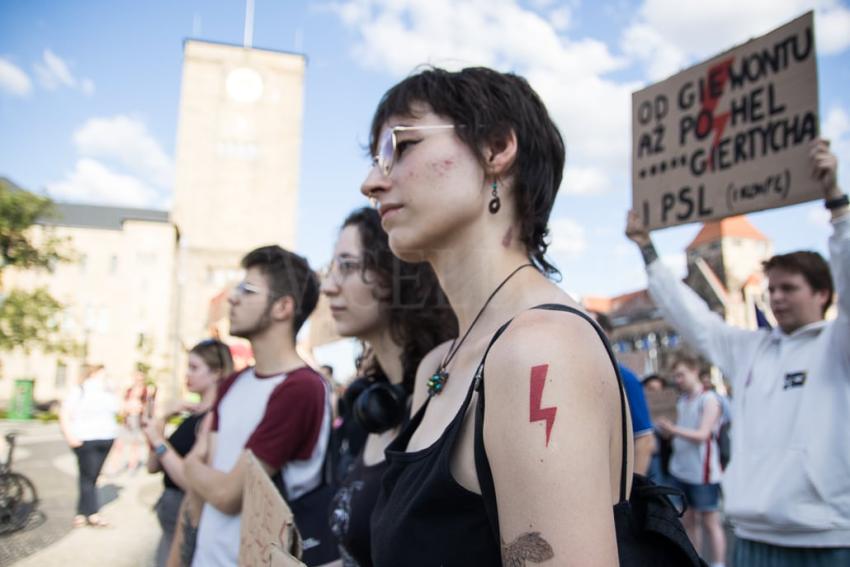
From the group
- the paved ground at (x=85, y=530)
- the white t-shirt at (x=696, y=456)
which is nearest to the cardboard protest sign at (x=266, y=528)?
the paved ground at (x=85, y=530)

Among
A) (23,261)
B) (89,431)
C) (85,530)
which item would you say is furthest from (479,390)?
(23,261)

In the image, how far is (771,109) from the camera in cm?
338

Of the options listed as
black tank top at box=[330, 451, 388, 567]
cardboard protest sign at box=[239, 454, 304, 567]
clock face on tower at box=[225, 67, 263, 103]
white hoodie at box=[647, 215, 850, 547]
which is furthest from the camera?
clock face on tower at box=[225, 67, 263, 103]

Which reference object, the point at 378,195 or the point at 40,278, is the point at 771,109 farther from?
the point at 40,278

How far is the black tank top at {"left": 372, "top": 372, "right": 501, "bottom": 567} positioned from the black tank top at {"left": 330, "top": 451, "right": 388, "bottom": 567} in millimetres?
528

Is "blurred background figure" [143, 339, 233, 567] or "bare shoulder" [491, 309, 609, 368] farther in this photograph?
"blurred background figure" [143, 339, 233, 567]

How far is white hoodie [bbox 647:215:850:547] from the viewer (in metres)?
2.46

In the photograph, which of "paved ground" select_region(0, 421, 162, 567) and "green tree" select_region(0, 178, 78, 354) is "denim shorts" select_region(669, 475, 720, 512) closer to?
"paved ground" select_region(0, 421, 162, 567)

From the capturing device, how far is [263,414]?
9.05ft

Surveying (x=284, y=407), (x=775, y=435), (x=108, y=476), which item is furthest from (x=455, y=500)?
(x=108, y=476)

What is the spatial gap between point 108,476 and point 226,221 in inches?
1985

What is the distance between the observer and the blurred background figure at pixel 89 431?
7.79 meters

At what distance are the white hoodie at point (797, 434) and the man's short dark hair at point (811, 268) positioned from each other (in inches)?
8.8

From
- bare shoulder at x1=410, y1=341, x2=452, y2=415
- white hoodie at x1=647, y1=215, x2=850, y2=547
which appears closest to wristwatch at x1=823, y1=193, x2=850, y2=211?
white hoodie at x1=647, y1=215, x2=850, y2=547
